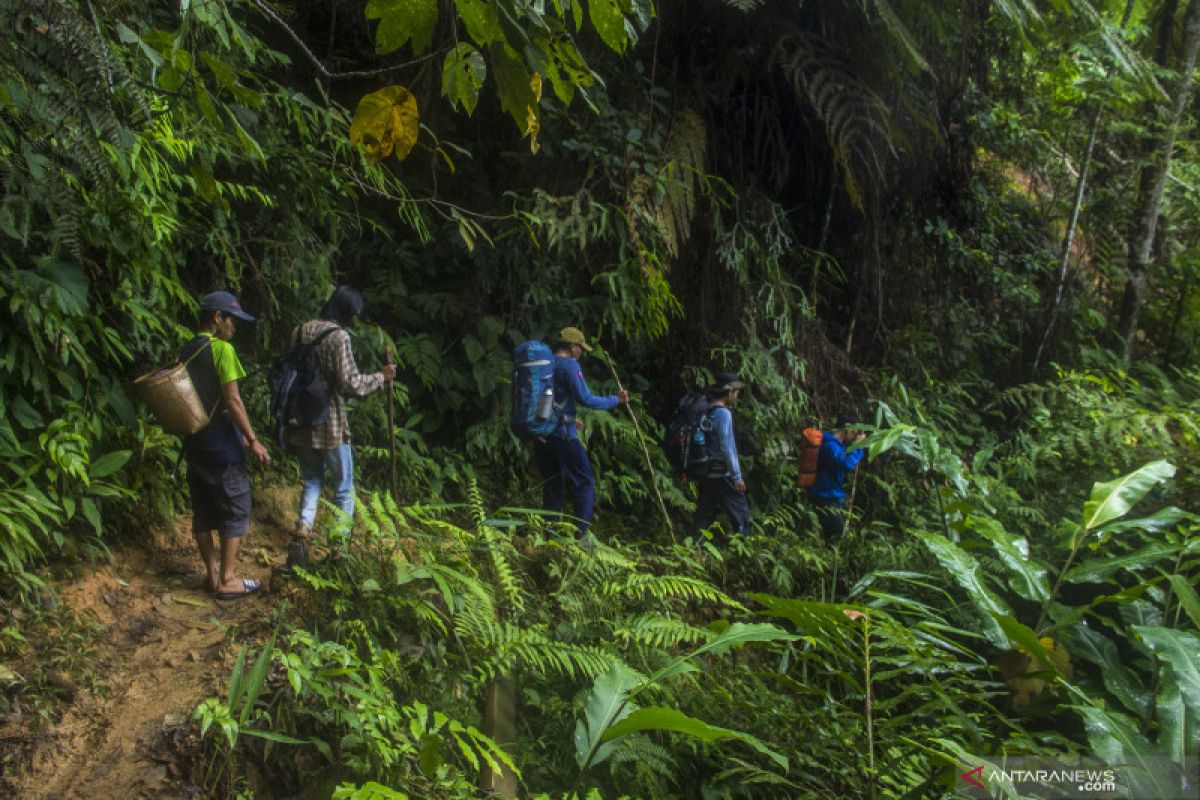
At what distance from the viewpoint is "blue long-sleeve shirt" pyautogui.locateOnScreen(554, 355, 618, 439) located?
220 inches

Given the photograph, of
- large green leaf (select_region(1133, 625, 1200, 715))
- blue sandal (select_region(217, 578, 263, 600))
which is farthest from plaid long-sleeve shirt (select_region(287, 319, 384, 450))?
large green leaf (select_region(1133, 625, 1200, 715))

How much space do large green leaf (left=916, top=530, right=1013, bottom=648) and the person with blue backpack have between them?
2516 mm

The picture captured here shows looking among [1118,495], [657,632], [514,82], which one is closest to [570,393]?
[657,632]

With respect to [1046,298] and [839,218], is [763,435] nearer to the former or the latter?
[839,218]

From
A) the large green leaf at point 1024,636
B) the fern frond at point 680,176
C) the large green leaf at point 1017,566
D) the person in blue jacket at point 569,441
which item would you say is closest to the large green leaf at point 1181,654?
the large green leaf at point 1024,636

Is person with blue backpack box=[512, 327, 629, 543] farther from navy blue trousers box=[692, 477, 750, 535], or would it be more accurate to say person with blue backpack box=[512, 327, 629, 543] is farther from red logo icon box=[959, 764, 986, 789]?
red logo icon box=[959, 764, 986, 789]

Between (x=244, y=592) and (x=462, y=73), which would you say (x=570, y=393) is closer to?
(x=244, y=592)

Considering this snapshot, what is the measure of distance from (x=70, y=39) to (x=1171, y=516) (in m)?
4.31

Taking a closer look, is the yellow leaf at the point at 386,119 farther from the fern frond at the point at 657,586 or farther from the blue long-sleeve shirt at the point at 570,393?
the blue long-sleeve shirt at the point at 570,393

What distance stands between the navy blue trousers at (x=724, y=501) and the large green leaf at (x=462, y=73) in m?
4.75

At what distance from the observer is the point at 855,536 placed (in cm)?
659

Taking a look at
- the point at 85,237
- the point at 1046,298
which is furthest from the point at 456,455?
the point at 1046,298

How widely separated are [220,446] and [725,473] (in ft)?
12.0

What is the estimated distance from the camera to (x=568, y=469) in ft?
18.9
